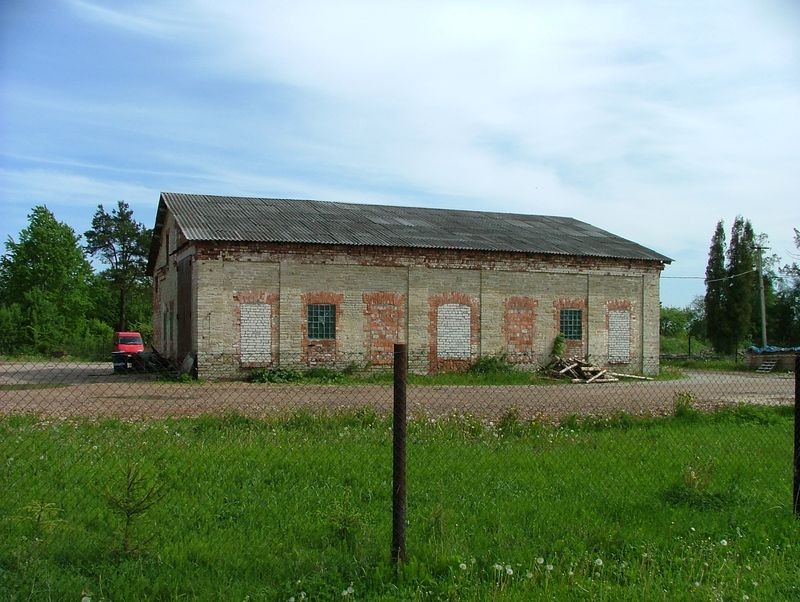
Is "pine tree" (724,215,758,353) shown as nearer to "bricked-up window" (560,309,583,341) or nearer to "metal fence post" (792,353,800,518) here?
"bricked-up window" (560,309,583,341)

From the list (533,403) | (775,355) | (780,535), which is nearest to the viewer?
(780,535)

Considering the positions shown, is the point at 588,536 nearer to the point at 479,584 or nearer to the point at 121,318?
the point at 479,584

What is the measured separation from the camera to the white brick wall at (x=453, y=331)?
75.2 ft

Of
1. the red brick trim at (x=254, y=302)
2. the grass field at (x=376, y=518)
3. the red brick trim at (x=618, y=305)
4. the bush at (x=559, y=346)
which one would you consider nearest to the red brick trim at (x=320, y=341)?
the red brick trim at (x=254, y=302)

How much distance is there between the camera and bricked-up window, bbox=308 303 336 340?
21.7 metres

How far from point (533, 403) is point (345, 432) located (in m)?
7.00

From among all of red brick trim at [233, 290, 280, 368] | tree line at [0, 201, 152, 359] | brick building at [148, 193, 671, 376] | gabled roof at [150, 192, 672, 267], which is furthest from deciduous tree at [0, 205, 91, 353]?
red brick trim at [233, 290, 280, 368]

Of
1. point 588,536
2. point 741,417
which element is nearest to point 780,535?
point 588,536

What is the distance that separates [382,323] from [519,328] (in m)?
4.85

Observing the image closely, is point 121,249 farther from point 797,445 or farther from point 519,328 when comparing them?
point 797,445

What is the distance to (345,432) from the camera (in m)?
9.23

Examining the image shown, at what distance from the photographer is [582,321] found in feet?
81.8

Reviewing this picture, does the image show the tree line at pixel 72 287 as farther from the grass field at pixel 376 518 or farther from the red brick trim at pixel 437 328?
the grass field at pixel 376 518

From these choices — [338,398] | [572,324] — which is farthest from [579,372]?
[338,398]
